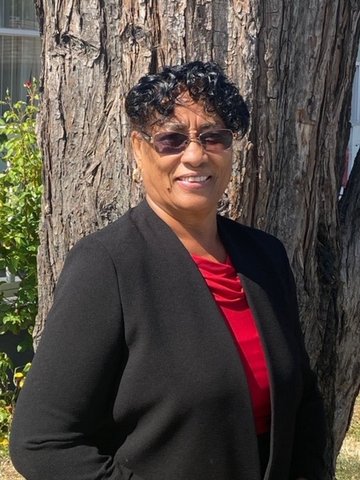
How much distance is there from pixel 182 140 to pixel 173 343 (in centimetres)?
53

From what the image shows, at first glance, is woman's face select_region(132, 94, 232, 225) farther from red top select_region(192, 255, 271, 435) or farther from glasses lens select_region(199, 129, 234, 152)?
red top select_region(192, 255, 271, 435)

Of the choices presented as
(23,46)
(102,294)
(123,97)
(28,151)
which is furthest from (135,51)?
(23,46)

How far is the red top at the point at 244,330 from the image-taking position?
2.45 meters

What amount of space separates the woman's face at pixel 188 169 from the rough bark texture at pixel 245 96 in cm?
54

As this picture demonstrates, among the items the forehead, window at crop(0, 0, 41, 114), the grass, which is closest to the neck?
the forehead

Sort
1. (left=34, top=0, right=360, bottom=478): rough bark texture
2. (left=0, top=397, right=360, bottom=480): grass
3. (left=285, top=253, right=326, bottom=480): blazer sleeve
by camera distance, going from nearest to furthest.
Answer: (left=285, top=253, right=326, bottom=480): blazer sleeve < (left=34, top=0, right=360, bottom=478): rough bark texture < (left=0, top=397, right=360, bottom=480): grass

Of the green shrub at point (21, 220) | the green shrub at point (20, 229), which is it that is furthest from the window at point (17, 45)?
the green shrub at point (21, 220)

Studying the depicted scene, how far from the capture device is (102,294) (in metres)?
2.28

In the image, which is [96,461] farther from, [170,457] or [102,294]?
[102,294]

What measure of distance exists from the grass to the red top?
12.1 feet

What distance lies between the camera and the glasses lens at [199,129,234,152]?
2514mm

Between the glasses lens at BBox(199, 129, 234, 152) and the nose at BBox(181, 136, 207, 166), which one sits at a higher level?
the glasses lens at BBox(199, 129, 234, 152)

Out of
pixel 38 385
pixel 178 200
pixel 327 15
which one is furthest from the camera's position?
pixel 327 15

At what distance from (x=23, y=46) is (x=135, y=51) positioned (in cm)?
635
